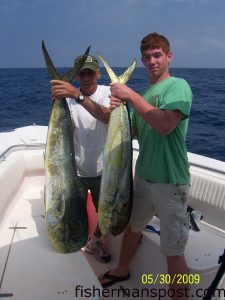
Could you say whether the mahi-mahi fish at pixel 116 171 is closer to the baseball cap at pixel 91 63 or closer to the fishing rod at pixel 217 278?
the baseball cap at pixel 91 63

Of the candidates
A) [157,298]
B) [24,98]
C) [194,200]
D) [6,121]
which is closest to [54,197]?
[157,298]

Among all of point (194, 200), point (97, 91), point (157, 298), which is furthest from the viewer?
point (194, 200)

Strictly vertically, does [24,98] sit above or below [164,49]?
below

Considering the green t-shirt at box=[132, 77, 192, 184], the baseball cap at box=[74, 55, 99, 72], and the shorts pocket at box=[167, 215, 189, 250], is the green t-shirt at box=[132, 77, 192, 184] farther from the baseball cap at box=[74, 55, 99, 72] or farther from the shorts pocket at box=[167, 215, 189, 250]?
the baseball cap at box=[74, 55, 99, 72]

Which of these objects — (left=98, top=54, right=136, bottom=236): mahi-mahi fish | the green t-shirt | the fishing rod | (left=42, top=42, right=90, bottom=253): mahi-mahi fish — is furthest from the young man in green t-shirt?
the fishing rod

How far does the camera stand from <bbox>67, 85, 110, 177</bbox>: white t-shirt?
9.56ft

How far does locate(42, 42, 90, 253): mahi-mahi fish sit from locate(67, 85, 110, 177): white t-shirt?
383 millimetres

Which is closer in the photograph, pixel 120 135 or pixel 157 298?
pixel 120 135

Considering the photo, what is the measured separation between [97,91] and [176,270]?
1495 millimetres

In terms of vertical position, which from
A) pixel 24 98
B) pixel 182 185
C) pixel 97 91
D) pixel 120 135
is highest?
pixel 97 91

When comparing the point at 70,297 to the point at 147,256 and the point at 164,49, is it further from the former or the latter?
the point at 164,49

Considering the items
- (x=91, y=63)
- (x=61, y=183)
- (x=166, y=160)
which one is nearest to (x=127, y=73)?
(x=91, y=63)

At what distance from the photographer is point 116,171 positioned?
2.48 metres

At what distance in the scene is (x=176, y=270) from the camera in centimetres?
235
